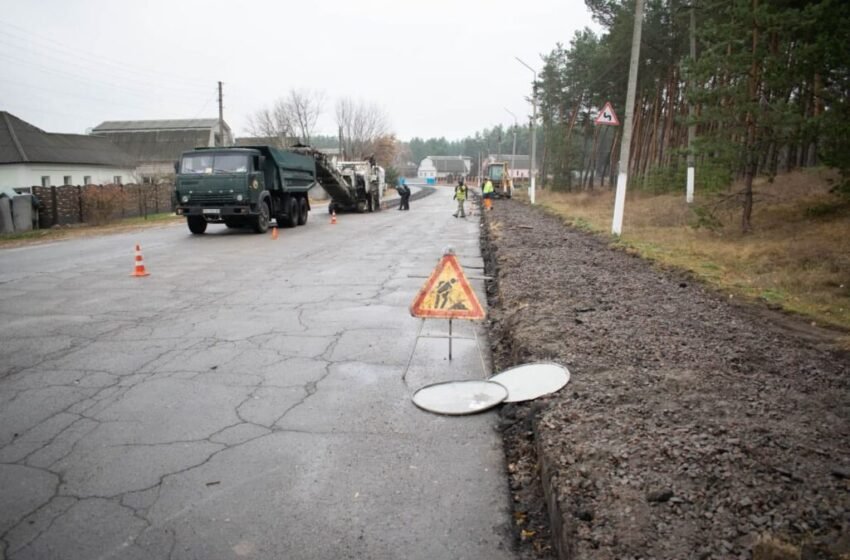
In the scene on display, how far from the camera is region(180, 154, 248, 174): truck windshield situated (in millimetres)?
18016

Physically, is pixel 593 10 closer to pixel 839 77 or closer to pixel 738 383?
pixel 839 77

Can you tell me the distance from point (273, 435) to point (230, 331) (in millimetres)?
3104

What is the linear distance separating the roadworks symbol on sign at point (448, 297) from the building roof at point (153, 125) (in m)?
67.9

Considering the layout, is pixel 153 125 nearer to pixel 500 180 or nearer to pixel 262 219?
pixel 500 180

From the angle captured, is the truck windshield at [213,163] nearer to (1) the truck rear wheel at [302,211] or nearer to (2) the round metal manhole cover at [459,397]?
(1) the truck rear wheel at [302,211]

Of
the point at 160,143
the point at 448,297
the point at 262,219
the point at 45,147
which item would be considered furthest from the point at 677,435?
the point at 160,143

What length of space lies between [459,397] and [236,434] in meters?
1.85

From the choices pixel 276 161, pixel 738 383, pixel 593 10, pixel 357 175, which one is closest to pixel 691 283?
pixel 738 383

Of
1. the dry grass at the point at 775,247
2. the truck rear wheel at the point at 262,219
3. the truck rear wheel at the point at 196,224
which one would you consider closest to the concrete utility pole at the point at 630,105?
the dry grass at the point at 775,247

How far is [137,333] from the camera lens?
6766 millimetres

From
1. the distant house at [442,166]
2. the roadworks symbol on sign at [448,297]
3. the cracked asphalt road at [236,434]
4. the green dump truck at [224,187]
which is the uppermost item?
the distant house at [442,166]

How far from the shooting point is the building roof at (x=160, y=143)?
61.6m

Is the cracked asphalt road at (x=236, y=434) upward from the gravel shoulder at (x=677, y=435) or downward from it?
downward

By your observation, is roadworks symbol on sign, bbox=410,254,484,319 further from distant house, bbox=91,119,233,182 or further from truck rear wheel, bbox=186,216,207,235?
distant house, bbox=91,119,233,182
